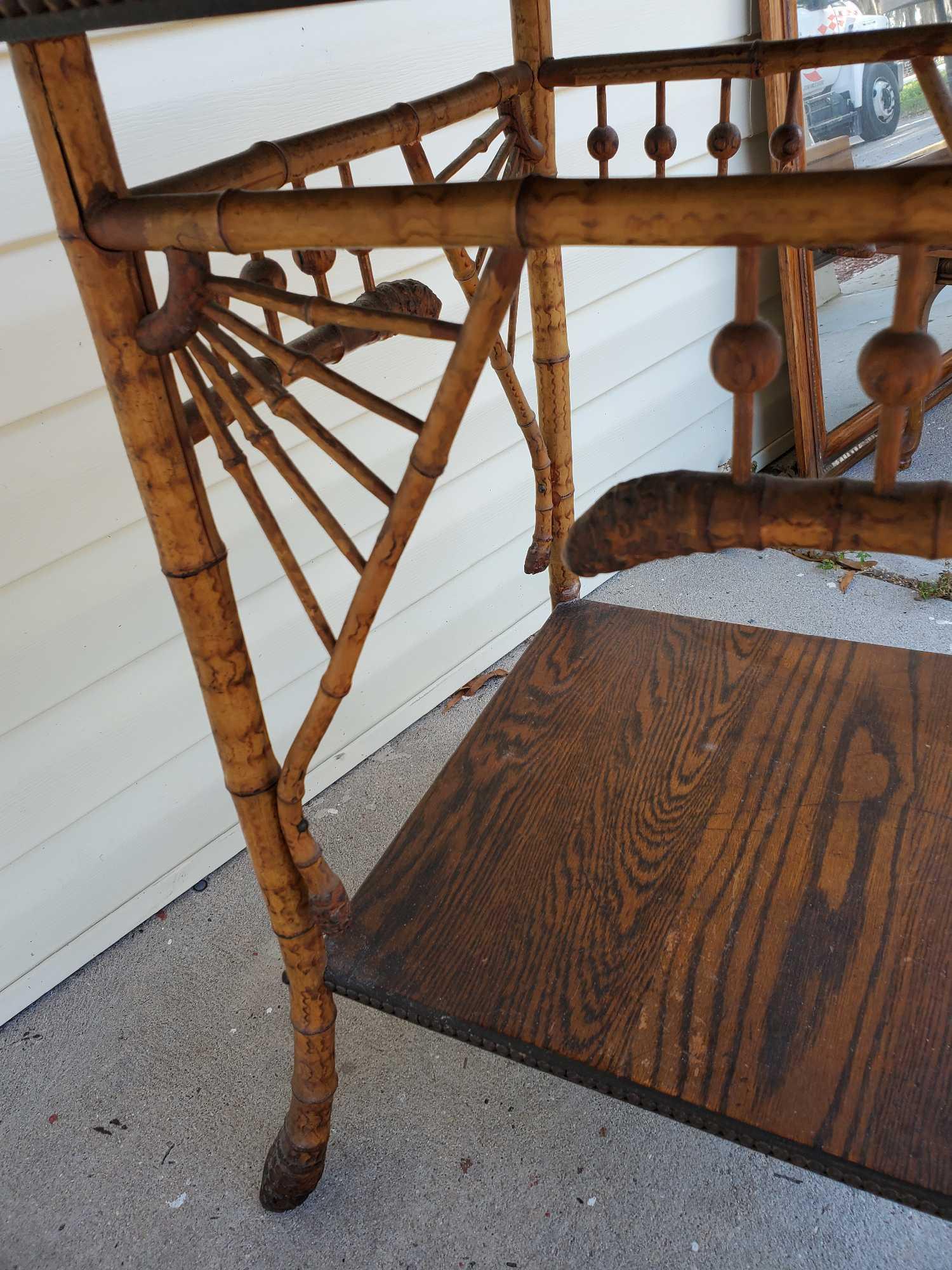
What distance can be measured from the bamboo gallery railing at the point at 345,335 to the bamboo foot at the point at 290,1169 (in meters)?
0.05

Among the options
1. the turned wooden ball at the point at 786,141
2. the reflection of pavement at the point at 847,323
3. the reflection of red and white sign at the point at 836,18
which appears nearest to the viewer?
the turned wooden ball at the point at 786,141

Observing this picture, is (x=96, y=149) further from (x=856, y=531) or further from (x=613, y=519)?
(x=856, y=531)

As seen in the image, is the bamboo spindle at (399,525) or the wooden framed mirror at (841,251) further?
the wooden framed mirror at (841,251)

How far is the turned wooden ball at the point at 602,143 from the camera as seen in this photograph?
37.5 inches

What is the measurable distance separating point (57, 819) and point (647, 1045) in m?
0.76

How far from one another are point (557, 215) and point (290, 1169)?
85 cm

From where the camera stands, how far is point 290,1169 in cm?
94

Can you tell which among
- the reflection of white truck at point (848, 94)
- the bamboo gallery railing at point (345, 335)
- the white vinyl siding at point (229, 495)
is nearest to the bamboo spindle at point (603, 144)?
the bamboo gallery railing at point (345, 335)

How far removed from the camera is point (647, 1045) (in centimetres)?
72

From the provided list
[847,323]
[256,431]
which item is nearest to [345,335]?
Result: [256,431]

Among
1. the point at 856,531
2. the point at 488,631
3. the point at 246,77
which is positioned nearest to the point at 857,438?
the point at 488,631

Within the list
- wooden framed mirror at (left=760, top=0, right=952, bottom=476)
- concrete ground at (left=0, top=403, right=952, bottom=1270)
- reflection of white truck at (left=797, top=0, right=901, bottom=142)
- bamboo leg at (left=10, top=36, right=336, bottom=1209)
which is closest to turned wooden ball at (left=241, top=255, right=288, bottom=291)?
bamboo leg at (left=10, top=36, right=336, bottom=1209)

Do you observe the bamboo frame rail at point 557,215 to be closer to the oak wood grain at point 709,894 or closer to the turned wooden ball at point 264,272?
the turned wooden ball at point 264,272

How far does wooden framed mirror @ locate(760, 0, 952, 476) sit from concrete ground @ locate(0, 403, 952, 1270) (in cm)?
128
